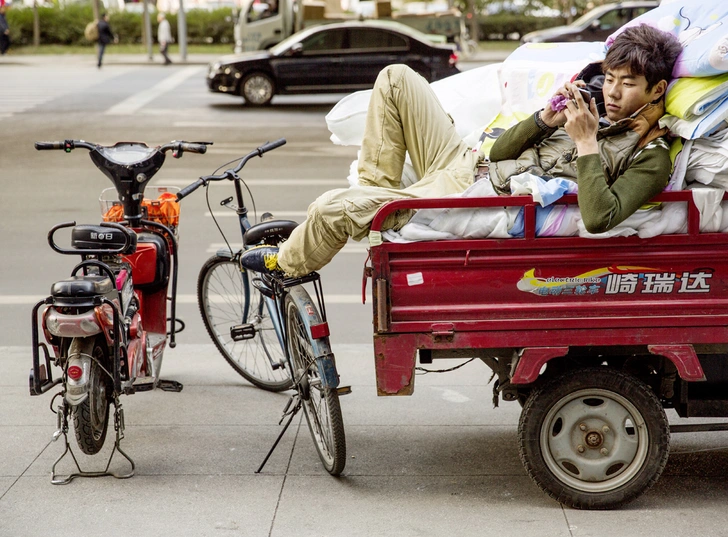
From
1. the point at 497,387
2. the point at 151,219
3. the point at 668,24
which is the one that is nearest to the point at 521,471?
the point at 497,387

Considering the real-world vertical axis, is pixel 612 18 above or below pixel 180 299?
above

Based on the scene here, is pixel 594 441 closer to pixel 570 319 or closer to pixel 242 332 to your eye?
pixel 570 319

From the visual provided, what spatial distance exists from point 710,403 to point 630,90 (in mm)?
1301

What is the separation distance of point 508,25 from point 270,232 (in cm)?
3556

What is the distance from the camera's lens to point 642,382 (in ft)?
11.6

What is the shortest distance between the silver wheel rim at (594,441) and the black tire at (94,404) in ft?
6.03

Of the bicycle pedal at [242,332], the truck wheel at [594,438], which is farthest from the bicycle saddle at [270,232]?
the truck wheel at [594,438]

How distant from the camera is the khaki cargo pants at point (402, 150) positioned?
377 cm

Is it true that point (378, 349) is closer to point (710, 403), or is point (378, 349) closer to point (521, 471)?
point (521, 471)

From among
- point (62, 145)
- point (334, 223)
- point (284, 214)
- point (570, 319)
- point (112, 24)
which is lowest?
point (284, 214)

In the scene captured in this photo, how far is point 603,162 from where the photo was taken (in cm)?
351

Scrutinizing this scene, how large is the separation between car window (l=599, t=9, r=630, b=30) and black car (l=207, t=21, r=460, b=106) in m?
7.89

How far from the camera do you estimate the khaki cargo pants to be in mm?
3773

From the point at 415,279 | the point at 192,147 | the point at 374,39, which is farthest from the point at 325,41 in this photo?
the point at 415,279
